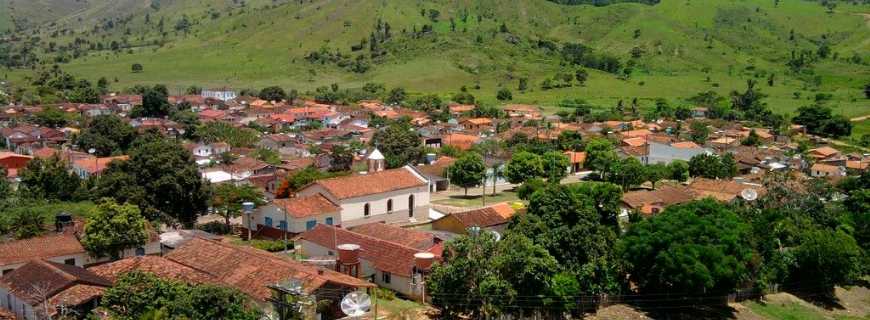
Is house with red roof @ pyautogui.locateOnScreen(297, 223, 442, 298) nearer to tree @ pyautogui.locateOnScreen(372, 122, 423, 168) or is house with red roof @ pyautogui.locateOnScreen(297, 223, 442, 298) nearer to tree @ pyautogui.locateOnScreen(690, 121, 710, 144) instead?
tree @ pyautogui.locateOnScreen(372, 122, 423, 168)

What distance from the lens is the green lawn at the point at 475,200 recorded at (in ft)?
141

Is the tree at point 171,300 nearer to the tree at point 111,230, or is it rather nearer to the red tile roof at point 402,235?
the tree at point 111,230

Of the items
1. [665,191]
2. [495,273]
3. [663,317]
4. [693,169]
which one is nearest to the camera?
[495,273]

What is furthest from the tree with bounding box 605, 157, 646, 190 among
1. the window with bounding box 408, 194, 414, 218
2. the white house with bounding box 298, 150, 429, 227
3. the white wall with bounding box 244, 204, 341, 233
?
the white wall with bounding box 244, 204, 341, 233

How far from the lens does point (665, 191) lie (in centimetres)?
4331

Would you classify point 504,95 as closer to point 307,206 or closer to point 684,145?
point 684,145

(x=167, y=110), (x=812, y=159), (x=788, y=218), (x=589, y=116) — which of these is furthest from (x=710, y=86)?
(x=788, y=218)

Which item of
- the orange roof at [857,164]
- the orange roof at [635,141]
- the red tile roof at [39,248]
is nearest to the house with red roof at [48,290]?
the red tile roof at [39,248]

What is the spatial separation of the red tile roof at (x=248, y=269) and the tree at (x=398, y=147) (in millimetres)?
25483

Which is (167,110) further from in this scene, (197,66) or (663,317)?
(663,317)

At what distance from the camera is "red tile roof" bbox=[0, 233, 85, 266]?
2534 centimetres

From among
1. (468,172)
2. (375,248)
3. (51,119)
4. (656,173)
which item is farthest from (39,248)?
(51,119)

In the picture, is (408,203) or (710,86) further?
(710,86)

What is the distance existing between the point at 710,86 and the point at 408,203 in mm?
84724
